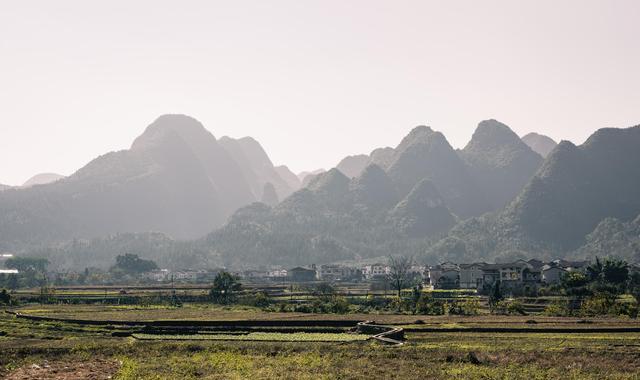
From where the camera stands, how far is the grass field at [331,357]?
4162 cm

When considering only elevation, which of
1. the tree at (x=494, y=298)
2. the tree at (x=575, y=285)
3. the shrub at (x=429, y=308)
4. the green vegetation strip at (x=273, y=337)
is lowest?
the green vegetation strip at (x=273, y=337)

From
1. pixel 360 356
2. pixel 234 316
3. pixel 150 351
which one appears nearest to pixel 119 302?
pixel 234 316

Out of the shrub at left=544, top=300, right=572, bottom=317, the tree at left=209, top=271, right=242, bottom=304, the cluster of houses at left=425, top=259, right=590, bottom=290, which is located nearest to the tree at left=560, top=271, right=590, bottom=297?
the shrub at left=544, top=300, right=572, bottom=317

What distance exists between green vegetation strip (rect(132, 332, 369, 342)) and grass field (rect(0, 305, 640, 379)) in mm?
688

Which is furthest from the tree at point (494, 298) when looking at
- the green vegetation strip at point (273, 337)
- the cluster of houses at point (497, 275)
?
the cluster of houses at point (497, 275)

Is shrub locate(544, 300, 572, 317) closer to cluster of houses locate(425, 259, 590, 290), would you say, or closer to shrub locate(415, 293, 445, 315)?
shrub locate(415, 293, 445, 315)

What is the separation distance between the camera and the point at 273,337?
59.0 meters

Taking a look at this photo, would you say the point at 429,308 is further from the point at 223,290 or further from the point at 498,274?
the point at 498,274

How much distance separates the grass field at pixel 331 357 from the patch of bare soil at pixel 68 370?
61 mm

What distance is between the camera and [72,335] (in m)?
61.1

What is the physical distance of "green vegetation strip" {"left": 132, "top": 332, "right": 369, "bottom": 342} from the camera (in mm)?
56844

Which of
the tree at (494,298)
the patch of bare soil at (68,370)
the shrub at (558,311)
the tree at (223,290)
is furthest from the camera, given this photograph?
the tree at (223,290)

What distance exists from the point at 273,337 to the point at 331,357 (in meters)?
12.7

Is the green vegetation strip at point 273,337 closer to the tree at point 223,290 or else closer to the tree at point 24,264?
the tree at point 223,290
